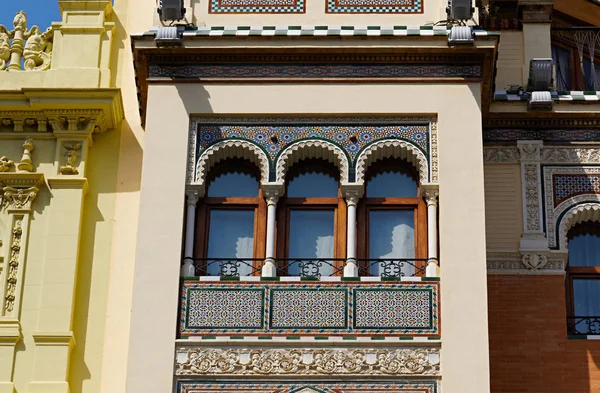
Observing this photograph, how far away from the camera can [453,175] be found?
1673 cm

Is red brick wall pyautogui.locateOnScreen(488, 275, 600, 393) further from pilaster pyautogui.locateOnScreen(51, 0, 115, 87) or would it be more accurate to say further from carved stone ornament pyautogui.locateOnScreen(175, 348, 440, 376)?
pilaster pyautogui.locateOnScreen(51, 0, 115, 87)

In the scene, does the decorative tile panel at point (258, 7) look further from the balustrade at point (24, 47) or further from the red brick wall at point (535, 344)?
the red brick wall at point (535, 344)

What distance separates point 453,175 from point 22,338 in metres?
5.38

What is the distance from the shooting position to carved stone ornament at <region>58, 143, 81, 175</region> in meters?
17.9

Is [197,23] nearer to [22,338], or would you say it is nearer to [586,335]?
[22,338]

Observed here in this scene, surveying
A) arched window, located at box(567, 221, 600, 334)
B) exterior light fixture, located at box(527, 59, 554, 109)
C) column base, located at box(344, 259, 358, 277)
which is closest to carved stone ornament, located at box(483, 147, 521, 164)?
exterior light fixture, located at box(527, 59, 554, 109)

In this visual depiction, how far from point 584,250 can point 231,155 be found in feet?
15.4

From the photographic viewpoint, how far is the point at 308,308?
16.1 m

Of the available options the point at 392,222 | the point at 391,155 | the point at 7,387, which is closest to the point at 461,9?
the point at 391,155

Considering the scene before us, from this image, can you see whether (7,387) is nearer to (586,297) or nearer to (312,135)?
(312,135)

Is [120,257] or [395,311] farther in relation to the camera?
[120,257]

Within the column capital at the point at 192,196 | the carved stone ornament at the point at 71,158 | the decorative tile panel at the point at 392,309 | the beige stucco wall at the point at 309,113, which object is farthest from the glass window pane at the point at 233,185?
the decorative tile panel at the point at 392,309

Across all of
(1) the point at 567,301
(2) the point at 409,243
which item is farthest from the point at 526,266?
(2) the point at 409,243

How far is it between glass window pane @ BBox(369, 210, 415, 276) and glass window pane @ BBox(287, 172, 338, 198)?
1.89ft
